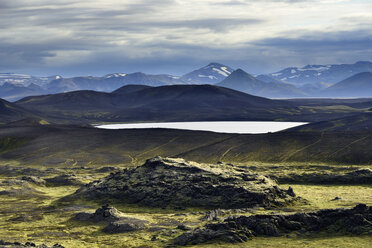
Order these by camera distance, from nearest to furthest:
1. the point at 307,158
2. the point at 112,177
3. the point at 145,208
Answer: the point at 145,208
the point at 112,177
the point at 307,158

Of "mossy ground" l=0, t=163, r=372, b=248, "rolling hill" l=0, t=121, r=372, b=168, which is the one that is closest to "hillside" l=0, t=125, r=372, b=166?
"rolling hill" l=0, t=121, r=372, b=168

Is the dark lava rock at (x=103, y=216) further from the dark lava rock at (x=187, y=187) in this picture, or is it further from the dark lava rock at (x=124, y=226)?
the dark lava rock at (x=187, y=187)

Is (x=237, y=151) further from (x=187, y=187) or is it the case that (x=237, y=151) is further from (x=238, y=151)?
(x=187, y=187)

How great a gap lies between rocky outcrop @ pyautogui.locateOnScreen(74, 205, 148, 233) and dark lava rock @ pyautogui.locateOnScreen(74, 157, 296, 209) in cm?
1318

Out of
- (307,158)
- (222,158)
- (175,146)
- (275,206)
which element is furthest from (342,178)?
(175,146)

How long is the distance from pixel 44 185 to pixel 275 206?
219 feet

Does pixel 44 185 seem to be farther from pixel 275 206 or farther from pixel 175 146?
pixel 175 146

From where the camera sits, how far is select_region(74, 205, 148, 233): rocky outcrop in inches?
2635

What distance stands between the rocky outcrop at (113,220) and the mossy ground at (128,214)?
1580 millimetres

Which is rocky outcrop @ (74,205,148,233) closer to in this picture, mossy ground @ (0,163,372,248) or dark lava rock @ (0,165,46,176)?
mossy ground @ (0,163,372,248)

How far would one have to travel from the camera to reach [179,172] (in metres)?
93.4

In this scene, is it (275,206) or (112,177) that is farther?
(112,177)

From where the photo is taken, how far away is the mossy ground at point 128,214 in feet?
186

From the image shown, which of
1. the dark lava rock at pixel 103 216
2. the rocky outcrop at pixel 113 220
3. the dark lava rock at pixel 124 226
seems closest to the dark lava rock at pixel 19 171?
the dark lava rock at pixel 103 216
